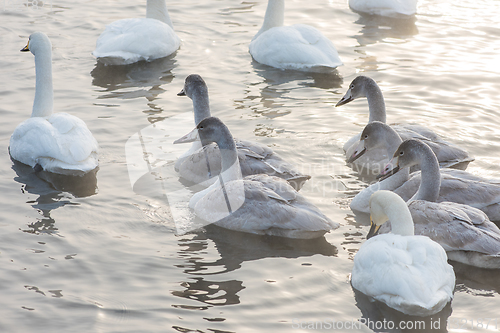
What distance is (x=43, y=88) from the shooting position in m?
9.07

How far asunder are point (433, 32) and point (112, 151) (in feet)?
28.9

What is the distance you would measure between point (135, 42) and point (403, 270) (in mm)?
8450

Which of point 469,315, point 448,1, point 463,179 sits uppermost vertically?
point 448,1

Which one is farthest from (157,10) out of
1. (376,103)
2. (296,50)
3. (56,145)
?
(376,103)

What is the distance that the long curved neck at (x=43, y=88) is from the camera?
9.02m

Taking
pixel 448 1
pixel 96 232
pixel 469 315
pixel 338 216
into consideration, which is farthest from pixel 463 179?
pixel 448 1

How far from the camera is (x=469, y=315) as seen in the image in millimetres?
5578

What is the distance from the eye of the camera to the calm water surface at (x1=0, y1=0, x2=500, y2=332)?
5.70m

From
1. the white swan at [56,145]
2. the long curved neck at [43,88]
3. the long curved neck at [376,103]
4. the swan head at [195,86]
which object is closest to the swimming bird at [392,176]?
the long curved neck at [376,103]

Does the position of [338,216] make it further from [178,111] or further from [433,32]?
[433,32]

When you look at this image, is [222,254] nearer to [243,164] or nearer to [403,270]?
[243,164]

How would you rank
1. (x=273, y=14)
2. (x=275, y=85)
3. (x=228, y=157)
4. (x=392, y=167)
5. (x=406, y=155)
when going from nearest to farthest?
(x=406, y=155) → (x=392, y=167) → (x=228, y=157) → (x=275, y=85) → (x=273, y=14)

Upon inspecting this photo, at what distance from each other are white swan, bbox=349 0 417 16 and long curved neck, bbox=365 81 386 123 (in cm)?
666

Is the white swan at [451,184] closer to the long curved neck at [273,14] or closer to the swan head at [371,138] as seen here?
the swan head at [371,138]
